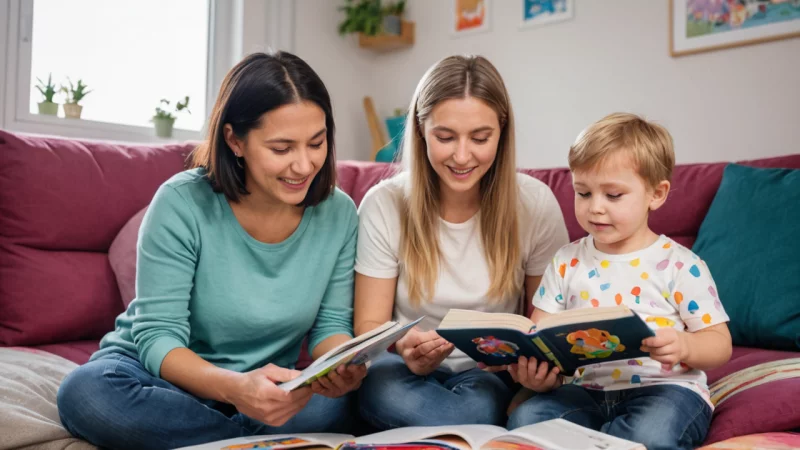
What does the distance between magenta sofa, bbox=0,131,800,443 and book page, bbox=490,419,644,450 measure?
2.46 feet

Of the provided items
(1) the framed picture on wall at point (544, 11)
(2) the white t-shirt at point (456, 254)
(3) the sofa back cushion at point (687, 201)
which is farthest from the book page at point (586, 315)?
(1) the framed picture on wall at point (544, 11)

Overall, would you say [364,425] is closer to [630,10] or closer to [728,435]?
[728,435]

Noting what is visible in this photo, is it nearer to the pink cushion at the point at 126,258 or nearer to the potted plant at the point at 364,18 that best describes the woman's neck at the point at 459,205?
the pink cushion at the point at 126,258

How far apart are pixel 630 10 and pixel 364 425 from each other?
218 centimetres

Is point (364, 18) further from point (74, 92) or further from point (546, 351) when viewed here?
point (546, 351)

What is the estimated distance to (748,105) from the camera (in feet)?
8.71

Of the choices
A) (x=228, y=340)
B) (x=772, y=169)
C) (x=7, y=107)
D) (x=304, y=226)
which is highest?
(x=7, y=107)

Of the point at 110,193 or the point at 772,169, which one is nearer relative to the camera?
the point at 772,169

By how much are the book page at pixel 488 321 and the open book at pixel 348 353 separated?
0.26 feet

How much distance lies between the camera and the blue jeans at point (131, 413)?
A: 1243 millimetres

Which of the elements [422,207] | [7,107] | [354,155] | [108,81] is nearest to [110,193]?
[422,207]

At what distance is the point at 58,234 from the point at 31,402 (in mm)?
613

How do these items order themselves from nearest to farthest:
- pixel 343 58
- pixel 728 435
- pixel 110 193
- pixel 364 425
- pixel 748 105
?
1. pixel 728 435
2. pixel 364 425
3. pixel 110 193
4. pixel 748 105
5. pixel 343 58

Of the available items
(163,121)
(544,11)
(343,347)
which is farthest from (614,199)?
(163,121)
